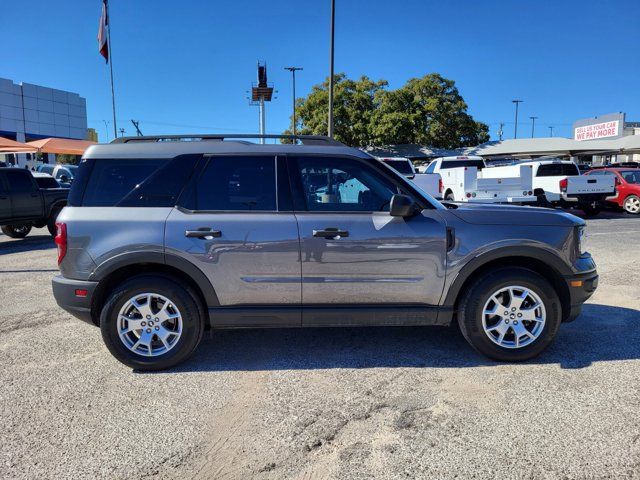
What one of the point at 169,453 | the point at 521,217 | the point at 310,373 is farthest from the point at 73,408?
the point at 521,217

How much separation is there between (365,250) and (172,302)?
1.59m

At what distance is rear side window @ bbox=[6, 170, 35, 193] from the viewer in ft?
34.8

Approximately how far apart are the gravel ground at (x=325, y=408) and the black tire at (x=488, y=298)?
0.12 meters

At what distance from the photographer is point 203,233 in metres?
3.71

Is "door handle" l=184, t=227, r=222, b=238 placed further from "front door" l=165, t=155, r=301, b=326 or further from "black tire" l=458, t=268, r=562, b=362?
"black tire" l=458, t=268, r=562, b=362

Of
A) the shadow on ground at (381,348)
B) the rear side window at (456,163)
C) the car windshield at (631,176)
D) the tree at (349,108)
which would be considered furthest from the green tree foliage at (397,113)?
the shadow on ground at (381,348)

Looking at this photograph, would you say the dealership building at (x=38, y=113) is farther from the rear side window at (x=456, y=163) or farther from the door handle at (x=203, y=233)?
the door handle at (x=203, y=233)

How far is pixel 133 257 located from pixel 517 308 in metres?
3.12

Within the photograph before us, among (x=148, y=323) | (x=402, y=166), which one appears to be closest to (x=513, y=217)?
(x=148, y=323)

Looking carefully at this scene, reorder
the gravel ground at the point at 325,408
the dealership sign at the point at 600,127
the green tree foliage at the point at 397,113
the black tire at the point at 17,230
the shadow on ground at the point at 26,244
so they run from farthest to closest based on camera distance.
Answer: the dealership sign at the point at 600,127
the green tree foliage at the point at 397,113
the black tire at the point at 17,230
the shadow on ground at the point at 26,244
the gravel ground at the point at 325,408

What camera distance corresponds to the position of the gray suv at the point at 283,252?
3744 mm

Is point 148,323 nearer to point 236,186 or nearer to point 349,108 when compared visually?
point 236,186

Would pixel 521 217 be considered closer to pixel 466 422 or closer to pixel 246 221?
pixel 466 422

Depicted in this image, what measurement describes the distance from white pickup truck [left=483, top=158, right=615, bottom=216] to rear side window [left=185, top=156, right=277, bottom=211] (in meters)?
Result: 12.8
